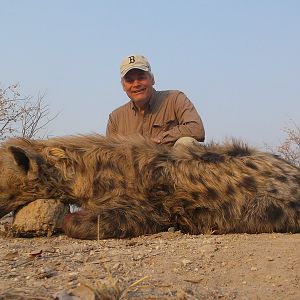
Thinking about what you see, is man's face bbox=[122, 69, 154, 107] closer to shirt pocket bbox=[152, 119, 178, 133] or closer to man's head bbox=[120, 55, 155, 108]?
man's head bbox=[120, 55, 155, 108]

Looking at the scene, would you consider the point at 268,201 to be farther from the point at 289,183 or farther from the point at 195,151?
the point at 195,151

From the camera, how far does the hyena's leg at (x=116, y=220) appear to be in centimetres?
366

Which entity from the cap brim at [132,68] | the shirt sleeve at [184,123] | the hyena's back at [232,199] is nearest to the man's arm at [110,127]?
the cap brim at [132,68]

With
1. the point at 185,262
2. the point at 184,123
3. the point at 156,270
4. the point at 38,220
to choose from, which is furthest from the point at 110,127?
the point at 156,270

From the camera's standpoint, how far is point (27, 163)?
410 centimetres

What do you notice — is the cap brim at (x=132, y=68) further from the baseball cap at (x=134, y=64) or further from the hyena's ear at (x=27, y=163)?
the hyena's ear at (x=27, y=163)

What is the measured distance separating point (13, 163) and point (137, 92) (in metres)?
1.58

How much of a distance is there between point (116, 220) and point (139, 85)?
1.87 metres

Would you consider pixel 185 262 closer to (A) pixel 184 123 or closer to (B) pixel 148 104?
(A) pixel 184 123

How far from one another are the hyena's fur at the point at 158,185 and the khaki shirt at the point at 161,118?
65 centimetres

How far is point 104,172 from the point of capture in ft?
13.4

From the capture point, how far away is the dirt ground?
2.09 metres

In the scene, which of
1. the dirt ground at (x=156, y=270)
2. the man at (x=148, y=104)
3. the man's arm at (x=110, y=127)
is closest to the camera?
the dirt ground at (x=156, y=270)

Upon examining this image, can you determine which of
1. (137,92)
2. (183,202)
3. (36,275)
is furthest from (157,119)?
(36,275)
